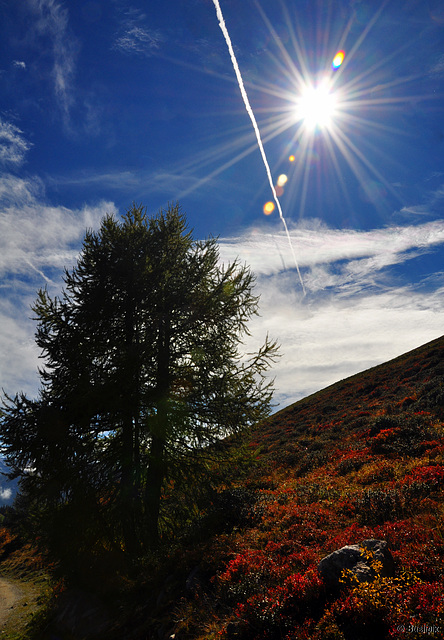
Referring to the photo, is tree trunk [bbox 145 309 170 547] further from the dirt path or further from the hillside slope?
the dirt path

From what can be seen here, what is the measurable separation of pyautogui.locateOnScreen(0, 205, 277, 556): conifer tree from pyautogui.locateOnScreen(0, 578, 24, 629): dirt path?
794 cm

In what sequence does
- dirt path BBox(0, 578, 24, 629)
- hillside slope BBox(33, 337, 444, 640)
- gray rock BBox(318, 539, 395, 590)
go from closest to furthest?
hillside slope BBox(33, 337, 444, 640), gray rock BBox(318, 539, 395, 590), dirt path BBox(0, 578, 24, 629)

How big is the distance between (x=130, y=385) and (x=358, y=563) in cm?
677

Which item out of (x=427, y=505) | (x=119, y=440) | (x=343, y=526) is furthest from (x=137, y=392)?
(x=427, y=505)

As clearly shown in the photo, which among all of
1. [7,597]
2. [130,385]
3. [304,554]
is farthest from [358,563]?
[7,597]

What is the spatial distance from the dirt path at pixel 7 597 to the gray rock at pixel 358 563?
1424 cm

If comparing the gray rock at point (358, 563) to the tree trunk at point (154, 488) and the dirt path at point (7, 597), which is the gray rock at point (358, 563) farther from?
the dirt path at point (7, 597)

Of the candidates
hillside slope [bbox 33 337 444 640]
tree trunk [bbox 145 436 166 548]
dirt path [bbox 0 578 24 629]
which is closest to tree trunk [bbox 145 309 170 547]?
tree trunk [bbox 145 436 166 548]

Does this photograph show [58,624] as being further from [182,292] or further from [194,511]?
[182,292]

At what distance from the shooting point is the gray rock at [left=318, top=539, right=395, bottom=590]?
4.87 meters

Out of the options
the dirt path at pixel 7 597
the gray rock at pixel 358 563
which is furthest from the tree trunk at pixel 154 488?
A: the dirt path at pixel 7 597

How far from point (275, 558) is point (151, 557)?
4146 millimetres

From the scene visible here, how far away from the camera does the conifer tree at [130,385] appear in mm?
9664

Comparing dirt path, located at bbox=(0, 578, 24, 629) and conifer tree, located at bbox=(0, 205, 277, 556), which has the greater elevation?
conifer tree, located at bbox=(0, 205, 277, 556)
